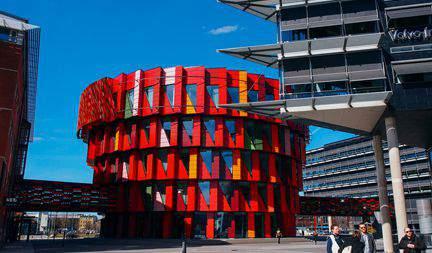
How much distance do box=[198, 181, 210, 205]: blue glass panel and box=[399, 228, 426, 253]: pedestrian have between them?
3305cm

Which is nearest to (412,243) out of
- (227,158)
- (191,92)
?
(227,158)

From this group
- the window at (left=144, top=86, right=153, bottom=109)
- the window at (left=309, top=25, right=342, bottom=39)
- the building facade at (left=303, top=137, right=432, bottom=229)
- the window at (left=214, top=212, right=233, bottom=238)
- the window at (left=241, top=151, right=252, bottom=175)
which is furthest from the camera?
the building facade at (left=303, top=137, right=432, bottom=229)

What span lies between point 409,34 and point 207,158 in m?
24.8

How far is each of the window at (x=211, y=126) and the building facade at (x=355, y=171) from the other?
62.4 meters

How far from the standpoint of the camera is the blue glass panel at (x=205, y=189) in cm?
4404

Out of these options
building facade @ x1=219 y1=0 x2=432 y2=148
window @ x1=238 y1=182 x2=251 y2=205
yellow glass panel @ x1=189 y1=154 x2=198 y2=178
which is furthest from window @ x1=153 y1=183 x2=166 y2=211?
building facade @ x1=219 y1=0 x2=432 y2=148

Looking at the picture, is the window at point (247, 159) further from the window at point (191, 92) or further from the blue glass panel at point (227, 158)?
the window at point (191, 92)

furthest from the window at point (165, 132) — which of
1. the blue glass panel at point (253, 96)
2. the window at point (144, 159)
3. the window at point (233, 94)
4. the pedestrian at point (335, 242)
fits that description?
the pedestrian at point (335, 242)

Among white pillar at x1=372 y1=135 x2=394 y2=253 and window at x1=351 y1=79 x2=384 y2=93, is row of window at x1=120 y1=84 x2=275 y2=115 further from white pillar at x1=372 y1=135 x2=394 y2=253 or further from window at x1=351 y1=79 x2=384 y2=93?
window at x1=351 y1=79 x2=384 y2=93

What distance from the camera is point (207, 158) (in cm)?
4509

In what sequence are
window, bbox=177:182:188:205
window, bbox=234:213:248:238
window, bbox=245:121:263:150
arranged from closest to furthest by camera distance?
window, bbox=234:213:248:238
window, bbox=177:182:188:205
window, bbox=245:121:263:150

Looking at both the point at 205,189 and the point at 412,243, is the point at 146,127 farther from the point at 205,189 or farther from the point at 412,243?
the point at 412,243

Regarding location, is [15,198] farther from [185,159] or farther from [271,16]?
[271,16]

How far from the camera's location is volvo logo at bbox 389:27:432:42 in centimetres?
2750
